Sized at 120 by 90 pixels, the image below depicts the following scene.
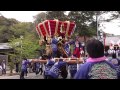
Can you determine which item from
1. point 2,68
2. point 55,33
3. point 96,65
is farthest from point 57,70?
point 2,68

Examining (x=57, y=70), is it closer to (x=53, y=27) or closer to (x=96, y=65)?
(x=53, y=27)

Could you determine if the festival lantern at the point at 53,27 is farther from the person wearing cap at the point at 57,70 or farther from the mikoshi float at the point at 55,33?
the person wearing cap at the point at 57,70

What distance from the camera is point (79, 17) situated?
28.6m

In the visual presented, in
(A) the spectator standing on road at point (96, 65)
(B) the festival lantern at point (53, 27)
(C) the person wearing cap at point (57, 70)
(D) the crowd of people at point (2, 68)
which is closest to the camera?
(A) the spectator standing on road at point (96, 65)

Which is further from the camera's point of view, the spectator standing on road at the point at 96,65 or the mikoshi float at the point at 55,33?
the mikoshi float at the point at 55,33

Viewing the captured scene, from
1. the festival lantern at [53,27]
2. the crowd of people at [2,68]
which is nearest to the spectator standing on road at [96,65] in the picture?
the festival lantern at [53,27]

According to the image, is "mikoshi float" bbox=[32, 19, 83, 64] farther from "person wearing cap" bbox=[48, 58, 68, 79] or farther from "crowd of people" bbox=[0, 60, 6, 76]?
"crowd of people" bbox=[0, 60, 6, 76]

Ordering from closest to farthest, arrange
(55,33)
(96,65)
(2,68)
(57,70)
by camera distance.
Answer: (96,65) → (57,70) → (55,33) → (2,68)

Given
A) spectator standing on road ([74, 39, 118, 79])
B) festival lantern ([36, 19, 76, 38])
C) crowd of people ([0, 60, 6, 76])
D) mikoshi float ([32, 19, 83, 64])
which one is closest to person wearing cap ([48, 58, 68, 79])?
mikoshi float ([32, 19, 83, 64])

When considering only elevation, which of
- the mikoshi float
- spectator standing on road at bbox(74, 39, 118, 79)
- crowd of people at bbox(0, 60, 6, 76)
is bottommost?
crowd of people at bbox(0, 60, 6, 76)

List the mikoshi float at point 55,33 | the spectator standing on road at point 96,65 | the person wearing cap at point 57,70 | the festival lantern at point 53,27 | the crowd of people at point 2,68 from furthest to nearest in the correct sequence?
the crowd of people at point 2,68 < the festival lantern at point 53,27 < the mikoshi float at point 55,33 < the person wearing cap at point 57,70 < the spectator standing on road at point 96,65
